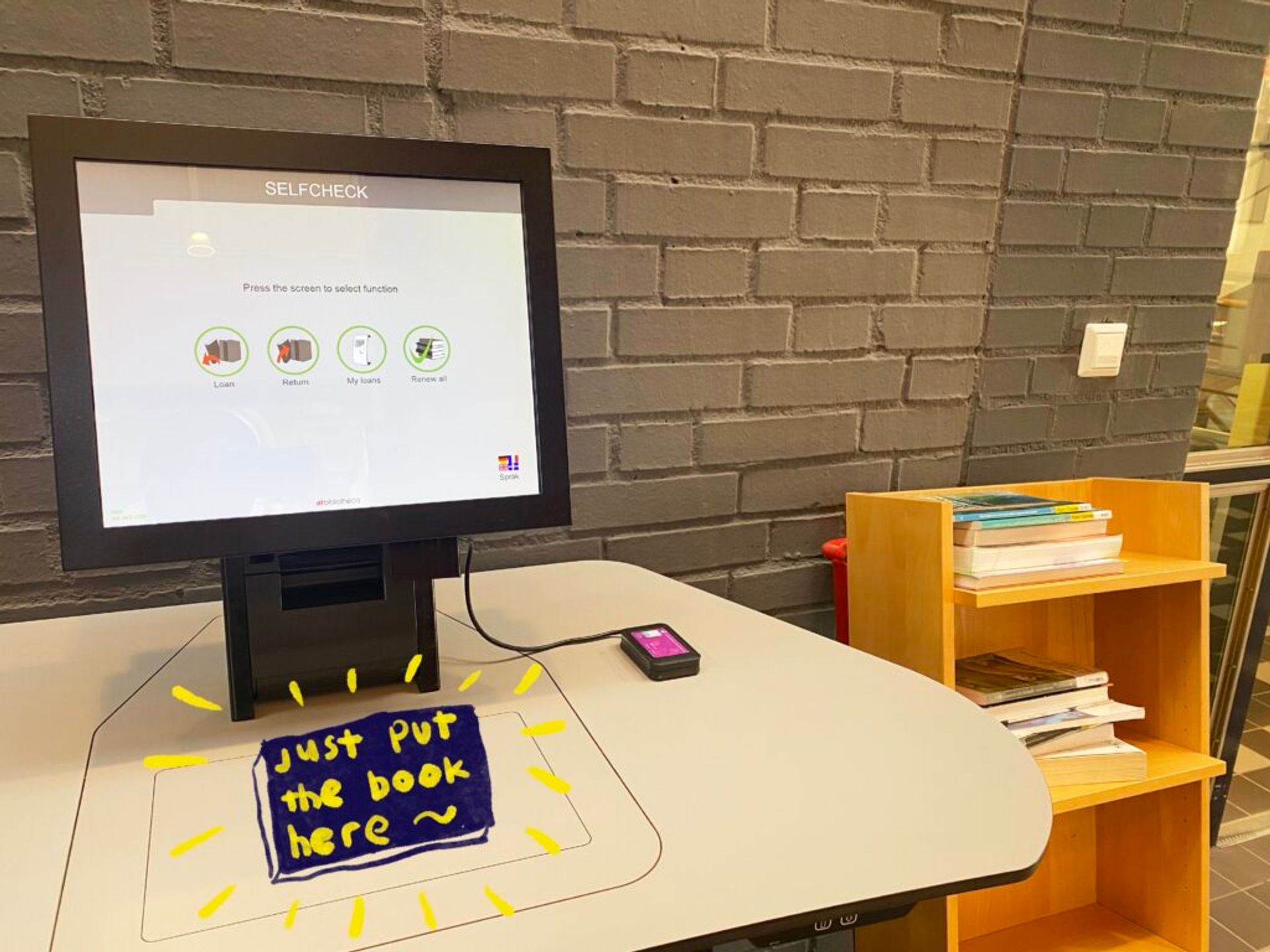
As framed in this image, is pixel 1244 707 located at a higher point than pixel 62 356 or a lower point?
lower

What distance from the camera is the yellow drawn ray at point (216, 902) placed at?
1.72 ft

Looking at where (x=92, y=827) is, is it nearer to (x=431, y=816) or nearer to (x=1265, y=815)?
(x=431, y=816)

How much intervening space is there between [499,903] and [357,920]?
0.09 meters

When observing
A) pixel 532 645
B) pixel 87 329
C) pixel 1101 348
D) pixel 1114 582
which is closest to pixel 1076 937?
pixel 1114 582

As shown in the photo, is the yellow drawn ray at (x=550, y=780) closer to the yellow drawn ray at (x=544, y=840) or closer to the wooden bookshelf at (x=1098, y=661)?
the yellow drawn ray at (x=544, y=840)

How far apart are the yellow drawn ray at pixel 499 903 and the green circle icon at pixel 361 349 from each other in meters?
0.44

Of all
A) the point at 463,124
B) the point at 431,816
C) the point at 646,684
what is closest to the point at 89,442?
the point at 431,816

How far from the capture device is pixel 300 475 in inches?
28.5

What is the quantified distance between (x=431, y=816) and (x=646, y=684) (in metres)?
0.27

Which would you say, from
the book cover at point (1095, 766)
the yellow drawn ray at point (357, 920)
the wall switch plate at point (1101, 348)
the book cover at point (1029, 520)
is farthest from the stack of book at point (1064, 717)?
the yellow drawn ray at point (357, 920)

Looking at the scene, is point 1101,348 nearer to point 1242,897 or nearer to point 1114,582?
point 1114,582

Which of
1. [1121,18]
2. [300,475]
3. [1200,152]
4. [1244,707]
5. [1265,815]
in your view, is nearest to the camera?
[300,475]

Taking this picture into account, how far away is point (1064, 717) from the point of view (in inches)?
50.0

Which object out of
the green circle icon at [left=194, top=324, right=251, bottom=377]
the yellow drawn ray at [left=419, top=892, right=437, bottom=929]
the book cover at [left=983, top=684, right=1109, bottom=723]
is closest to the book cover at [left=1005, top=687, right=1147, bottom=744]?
the book cover at [left=983, top=684, right=1109, bottom=723]
